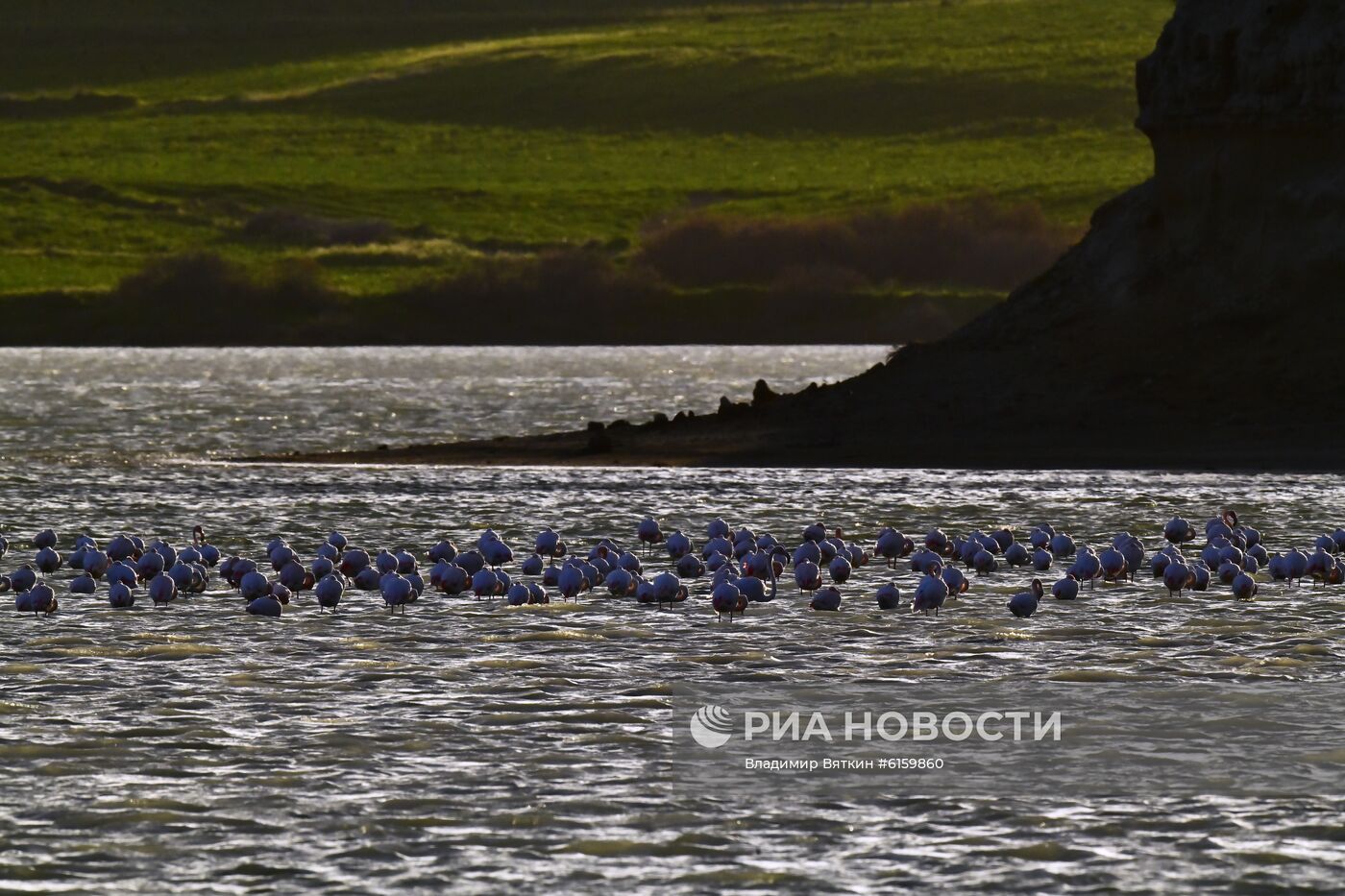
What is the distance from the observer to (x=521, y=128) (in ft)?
576

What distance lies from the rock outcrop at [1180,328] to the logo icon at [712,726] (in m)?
25.7

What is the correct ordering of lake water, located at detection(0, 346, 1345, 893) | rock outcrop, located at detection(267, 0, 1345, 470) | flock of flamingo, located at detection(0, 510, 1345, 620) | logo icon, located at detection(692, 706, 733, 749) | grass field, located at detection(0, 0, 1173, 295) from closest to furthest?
lake water, located at detection(0, 346, 1345, 893) → logo icon, located at detection(692, 706, 733, 749) → flock of flamingo, located at detection(0, 510, 1345, 620) → rock outcrop, located at detection(267, 0, 1345, 470) → grass field, located at detection(0, 0, 1173, 295)

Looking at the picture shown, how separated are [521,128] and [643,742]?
161m

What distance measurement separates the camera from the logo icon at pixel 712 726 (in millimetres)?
16422

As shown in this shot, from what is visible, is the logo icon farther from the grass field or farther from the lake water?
the grass field

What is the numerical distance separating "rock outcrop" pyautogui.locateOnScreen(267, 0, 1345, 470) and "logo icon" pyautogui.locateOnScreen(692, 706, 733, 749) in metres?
25.7

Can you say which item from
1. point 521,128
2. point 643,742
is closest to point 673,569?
point 643,742

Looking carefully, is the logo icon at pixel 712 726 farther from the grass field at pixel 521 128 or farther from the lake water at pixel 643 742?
the grass field at pixel 521 128

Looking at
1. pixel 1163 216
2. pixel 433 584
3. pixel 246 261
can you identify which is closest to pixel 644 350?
pixel 246 261

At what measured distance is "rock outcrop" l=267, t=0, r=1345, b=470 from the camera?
144 ft

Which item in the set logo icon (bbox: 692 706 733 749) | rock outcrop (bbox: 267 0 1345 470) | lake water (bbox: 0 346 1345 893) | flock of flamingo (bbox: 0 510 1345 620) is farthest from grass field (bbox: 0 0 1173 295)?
logo icon (bbox: 692 706 733 749)

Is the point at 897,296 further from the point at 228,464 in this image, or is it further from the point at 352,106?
the point at 228,464

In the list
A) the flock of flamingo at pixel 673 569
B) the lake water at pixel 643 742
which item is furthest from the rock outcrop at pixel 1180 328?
the flock of flamingo at pixel 673 569

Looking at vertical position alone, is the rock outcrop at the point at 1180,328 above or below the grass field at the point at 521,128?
below
